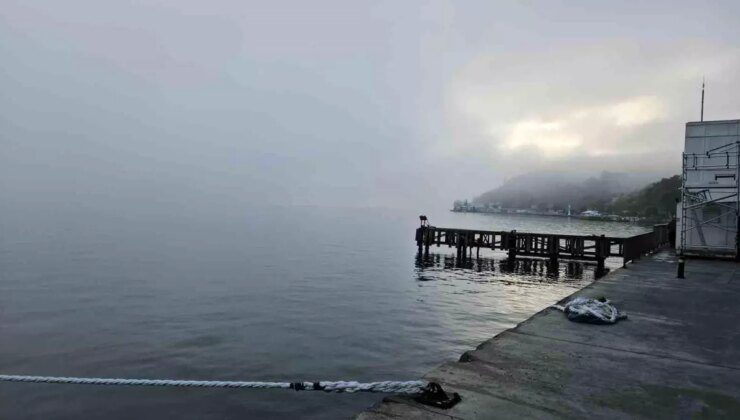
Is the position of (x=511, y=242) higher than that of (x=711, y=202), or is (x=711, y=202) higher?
(x=711, y=202)

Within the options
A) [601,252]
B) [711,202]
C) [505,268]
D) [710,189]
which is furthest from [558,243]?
[711,202]

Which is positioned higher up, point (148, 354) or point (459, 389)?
point (459, 389)

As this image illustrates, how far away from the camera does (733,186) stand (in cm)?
2369

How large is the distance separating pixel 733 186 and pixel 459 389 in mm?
24993

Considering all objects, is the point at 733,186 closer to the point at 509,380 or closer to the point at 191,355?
the point at 509,380

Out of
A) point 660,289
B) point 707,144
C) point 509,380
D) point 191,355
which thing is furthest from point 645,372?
point 707,144

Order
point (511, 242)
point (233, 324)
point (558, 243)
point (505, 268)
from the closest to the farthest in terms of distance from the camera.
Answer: point (233, 324), point (505, 268), point (558, 243), point (511, 242)

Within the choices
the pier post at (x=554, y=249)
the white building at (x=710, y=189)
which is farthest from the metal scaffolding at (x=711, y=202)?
the pier post at (x=554, y=249)

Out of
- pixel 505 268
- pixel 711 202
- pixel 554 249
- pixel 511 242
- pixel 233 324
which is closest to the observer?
pixel 233 324

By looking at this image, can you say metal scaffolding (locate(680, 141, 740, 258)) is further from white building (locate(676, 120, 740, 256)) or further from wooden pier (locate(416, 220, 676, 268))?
wooden pier (locate(416, 220, 676, 268))

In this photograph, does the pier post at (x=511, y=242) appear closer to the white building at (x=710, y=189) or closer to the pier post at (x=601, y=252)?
the pier post at (x=601, y=252)

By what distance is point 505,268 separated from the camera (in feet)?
115

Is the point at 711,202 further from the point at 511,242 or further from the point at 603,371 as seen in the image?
the point at 603,371

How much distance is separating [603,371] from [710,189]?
A: 23160mm
